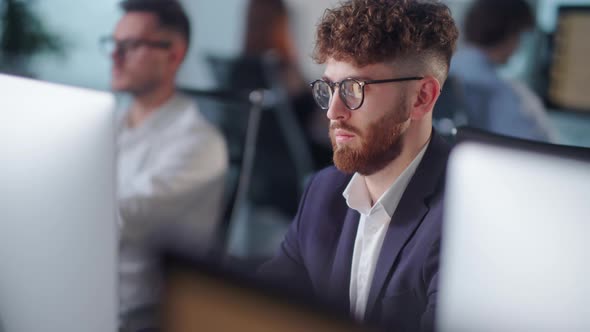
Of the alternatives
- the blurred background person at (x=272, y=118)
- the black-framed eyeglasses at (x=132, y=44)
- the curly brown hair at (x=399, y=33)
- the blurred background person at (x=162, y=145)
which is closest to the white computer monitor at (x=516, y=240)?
the curly brown hair at (x=399, y=33)

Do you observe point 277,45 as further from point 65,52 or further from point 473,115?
point 473,115

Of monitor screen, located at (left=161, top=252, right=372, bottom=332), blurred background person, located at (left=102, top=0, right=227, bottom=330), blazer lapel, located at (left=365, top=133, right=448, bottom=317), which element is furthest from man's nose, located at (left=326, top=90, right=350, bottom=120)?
blurred background person, located at (left=102, top=0, right=227, bottom=330)

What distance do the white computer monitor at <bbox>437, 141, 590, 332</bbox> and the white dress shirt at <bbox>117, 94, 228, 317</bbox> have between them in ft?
3.75

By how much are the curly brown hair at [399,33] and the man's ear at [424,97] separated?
0.02 metres

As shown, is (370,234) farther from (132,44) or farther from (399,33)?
(132,44)

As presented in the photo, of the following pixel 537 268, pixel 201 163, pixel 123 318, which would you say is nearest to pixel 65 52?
pixel 201 163

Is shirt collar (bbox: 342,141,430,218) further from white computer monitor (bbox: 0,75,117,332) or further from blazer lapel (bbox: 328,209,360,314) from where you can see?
white computer monitor (bbox: 0,75,117,332)

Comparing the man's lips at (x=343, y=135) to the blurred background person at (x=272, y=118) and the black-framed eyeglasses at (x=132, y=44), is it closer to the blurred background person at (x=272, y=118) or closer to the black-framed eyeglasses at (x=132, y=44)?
the black-framed eyeglasses at (x=132, y=44)

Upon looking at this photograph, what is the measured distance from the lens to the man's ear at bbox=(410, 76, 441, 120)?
82 centimetres

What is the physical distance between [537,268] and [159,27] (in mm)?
1664

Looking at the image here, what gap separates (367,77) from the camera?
2.74ft

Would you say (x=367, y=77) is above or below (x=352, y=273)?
above

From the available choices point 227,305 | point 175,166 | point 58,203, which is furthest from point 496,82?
point 227,305

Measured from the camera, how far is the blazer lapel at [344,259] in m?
0.85
